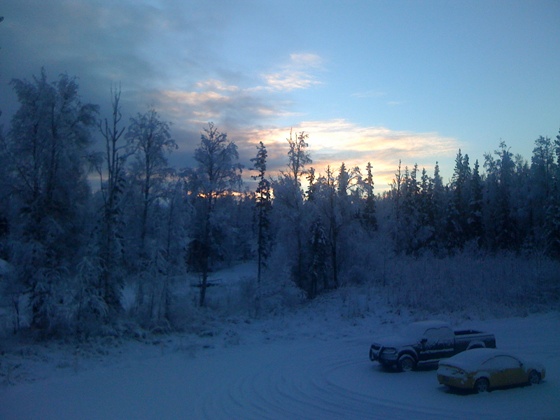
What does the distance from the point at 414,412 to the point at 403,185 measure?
70158 mm

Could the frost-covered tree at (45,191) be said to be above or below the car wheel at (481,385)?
above

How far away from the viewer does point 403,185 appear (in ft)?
267

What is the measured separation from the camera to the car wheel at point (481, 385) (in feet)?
53.0

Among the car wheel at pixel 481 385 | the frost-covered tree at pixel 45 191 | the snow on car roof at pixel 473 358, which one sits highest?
the frost-covered tree at pixel 45 191

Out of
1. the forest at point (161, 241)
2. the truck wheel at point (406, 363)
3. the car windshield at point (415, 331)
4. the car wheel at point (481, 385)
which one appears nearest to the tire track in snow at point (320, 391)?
the truck wheel at point (406, 363)

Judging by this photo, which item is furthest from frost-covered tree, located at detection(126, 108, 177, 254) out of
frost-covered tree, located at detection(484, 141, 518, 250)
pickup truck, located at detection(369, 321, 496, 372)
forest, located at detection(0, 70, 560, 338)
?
frost-covered tree, located at detection(484, 141, 518, 250)

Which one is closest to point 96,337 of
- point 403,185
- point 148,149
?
point 148,149

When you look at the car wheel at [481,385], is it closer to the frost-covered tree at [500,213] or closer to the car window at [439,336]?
the car window at [439,336]

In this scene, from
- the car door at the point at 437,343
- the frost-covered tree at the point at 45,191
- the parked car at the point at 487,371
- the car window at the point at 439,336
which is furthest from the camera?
the frost-covered tree at the point at 45,191

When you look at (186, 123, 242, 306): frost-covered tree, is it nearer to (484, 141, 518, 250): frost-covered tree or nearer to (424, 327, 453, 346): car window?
(424, 327, 453, 346): car window

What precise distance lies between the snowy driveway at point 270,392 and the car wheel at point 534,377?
25 cm

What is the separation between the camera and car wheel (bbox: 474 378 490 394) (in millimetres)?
16141

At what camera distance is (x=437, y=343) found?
821 inches

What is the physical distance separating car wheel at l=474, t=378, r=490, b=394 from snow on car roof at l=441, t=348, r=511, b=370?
0.49 metres
